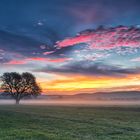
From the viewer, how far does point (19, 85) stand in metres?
137

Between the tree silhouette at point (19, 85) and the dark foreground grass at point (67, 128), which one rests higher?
the tree silhouette at point (19, 85)

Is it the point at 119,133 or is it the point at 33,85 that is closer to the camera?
the point at 119,133

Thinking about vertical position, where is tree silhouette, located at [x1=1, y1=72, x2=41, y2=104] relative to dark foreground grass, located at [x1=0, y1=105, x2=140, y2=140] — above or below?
above

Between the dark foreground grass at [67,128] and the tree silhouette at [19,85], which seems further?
the tree silhouette at [19,85]

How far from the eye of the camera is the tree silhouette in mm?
137000

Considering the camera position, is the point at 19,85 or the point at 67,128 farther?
the point at 19,85

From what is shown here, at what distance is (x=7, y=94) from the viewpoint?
456ft

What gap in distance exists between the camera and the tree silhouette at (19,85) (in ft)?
449

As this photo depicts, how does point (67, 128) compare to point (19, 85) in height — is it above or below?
below

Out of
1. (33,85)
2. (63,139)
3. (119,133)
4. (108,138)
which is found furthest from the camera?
(33,85)

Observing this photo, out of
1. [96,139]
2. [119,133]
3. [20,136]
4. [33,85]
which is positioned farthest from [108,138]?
[33,85]

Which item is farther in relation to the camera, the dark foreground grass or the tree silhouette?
the tree silhouette

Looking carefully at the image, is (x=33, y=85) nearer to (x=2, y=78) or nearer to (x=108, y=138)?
(x=2, y=78)

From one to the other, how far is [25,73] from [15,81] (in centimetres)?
645
